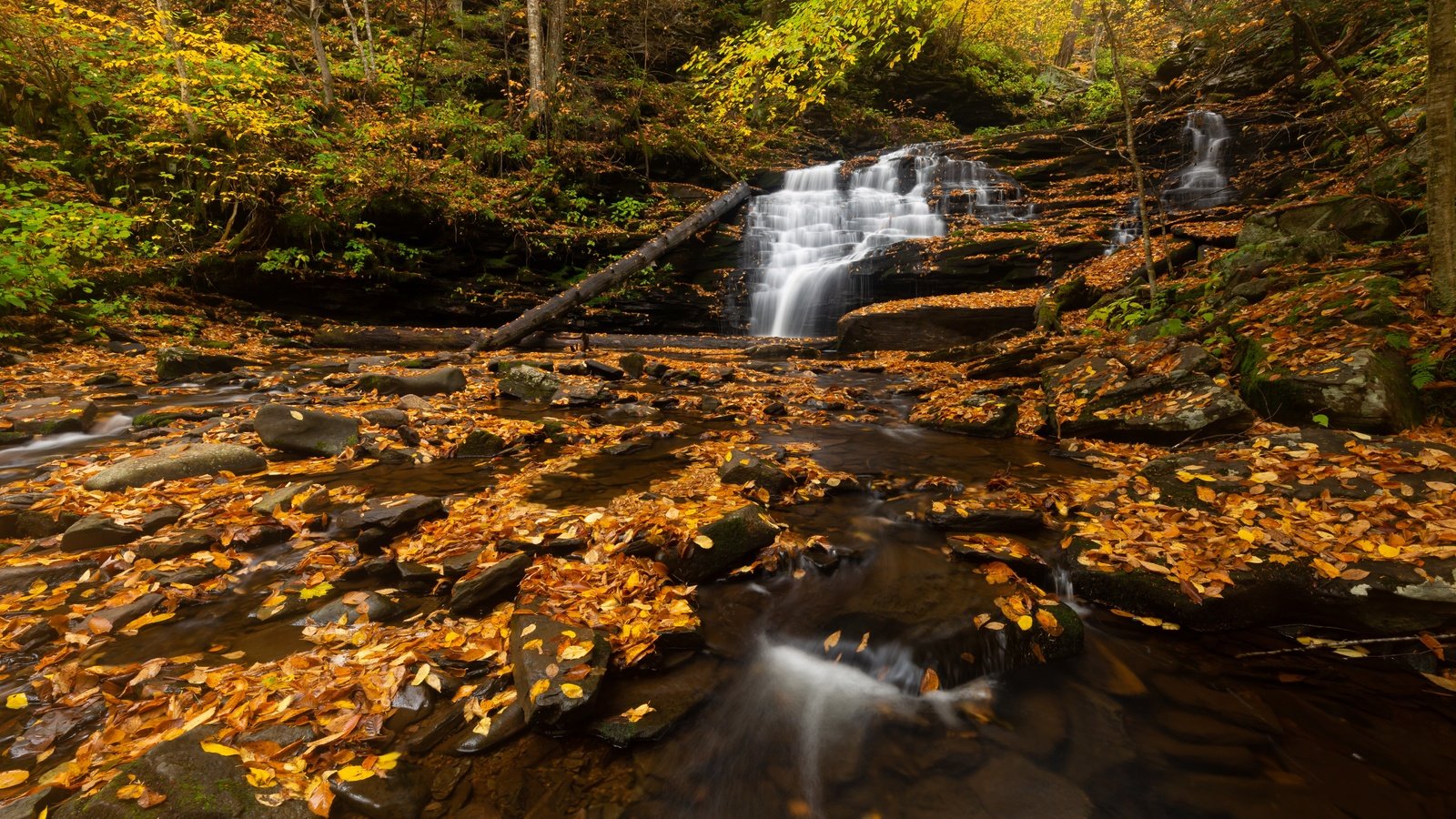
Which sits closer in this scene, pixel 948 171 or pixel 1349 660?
pixel 1349 660

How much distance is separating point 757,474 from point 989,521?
1.94 meters

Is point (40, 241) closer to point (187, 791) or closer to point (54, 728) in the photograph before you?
point (54, 728)

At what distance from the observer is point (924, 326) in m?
12.6

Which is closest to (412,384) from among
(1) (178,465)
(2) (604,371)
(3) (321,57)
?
(2) (604,371)

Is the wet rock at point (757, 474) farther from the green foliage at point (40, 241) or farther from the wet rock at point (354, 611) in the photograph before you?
the green foliage at point (40, 241)

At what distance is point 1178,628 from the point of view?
3137mm

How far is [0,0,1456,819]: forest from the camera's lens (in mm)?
2352

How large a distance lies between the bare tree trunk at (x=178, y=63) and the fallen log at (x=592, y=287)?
26.5ft

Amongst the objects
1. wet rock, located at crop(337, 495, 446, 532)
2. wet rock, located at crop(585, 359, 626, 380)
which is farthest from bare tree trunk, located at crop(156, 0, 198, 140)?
wet rock, located at crop(337, 495, 446, 532)

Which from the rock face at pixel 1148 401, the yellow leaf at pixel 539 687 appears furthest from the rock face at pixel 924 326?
the yellow leaf at pixel 539 687

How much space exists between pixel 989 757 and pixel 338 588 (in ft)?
12.5

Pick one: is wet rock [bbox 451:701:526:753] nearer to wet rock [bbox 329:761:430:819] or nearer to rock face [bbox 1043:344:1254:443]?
wet rock [bbox 329:761:430:819]

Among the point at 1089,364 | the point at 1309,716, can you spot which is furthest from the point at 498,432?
the point at 1089,364

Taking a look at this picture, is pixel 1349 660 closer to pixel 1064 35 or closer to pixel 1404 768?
pixel 1404 768
